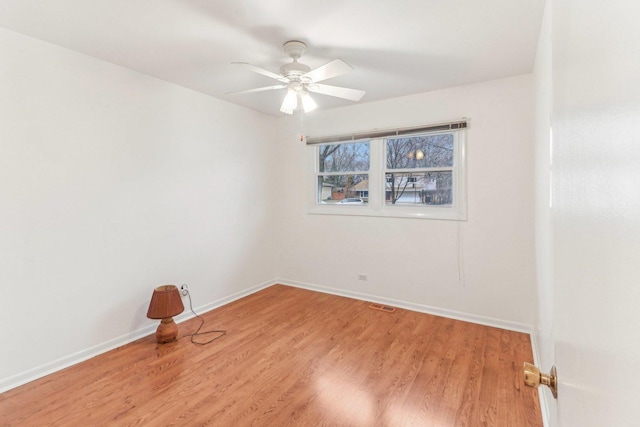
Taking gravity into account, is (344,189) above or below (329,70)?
below

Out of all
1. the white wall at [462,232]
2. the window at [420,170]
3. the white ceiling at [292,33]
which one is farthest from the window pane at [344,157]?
the white ceiling at [292,33]

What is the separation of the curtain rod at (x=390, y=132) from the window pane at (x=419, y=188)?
1.61 ft

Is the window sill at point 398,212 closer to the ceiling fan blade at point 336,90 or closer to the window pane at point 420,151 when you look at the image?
the window pane at point 420,151

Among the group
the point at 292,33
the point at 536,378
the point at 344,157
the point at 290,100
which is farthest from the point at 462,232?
the point at 536,378

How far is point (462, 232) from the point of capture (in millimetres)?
3324

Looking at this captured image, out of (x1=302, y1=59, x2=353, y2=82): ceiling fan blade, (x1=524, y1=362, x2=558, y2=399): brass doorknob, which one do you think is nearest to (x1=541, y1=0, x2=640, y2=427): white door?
(x1=524, y1=362, x2=558, y2=399): brass doorknob

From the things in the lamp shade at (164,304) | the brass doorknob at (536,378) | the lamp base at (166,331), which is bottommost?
the lamp base at (166,331)

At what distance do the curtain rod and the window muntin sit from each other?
0.14 meters

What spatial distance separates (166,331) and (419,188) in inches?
121

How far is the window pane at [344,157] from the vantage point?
4055 millimetres

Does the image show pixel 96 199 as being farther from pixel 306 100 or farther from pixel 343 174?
pixel 343 174

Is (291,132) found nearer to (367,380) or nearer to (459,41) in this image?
(459,41)

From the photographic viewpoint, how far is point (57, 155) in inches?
95.3

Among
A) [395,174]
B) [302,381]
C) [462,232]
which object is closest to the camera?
[302,381]
